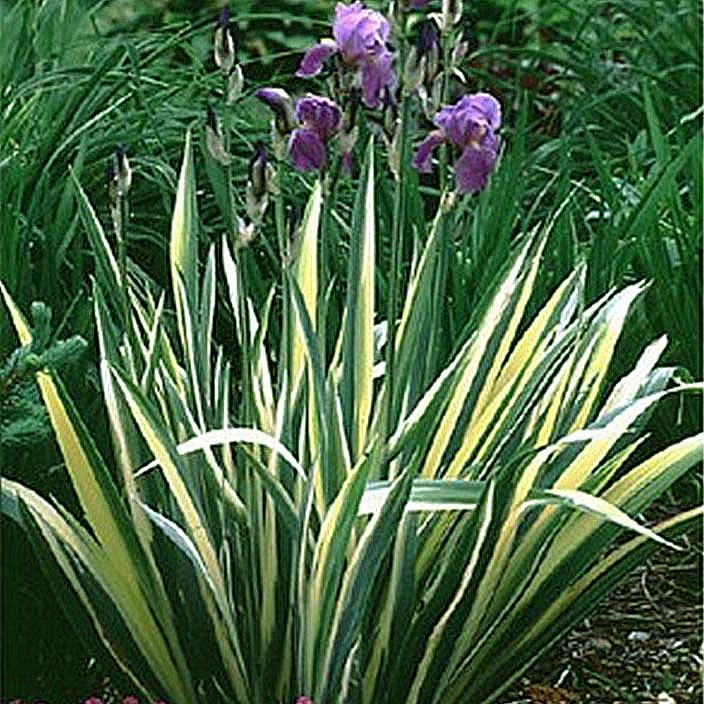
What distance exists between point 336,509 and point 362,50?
568mm

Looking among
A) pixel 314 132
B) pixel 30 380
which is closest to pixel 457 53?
pixel 314 132

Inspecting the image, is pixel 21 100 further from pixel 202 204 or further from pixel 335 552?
pixel 335 552

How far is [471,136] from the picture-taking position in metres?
2.21

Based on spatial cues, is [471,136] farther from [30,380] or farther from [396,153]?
[30,380]

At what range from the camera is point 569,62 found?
14.9ft

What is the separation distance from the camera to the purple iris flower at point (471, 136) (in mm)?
2195

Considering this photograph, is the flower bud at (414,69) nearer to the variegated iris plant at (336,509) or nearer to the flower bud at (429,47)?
the flower bud at (429,47)

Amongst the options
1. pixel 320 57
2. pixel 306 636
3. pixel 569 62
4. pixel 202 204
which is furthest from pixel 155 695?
pixel 569 62

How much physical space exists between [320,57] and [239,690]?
0.84 metres

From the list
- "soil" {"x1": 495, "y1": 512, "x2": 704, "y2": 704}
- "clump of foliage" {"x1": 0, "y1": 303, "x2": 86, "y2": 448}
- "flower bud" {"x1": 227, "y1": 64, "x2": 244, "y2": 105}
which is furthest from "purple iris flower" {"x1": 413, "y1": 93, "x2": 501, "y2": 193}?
"soil" {"x1": 495, "y1": 512, "x2": 704, "y2": 704}

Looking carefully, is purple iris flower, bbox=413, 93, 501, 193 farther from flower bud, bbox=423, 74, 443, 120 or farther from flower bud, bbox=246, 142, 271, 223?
flower bud, bbox=246, 142, 271, 223

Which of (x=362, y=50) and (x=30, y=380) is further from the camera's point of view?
(x=30, y=380)

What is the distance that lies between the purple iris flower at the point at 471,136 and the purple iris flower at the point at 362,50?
88 millimetres

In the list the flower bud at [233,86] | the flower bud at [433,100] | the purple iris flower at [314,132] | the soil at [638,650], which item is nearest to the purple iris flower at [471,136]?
the flower bud at [433,100]
